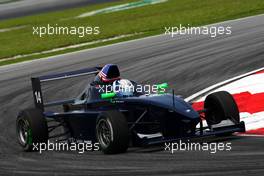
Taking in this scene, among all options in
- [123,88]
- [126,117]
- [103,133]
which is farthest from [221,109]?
[103,133]

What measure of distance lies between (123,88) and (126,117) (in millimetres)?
530

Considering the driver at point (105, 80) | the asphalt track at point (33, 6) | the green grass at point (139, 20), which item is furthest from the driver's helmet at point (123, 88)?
the asphalt track at point (33, 6)

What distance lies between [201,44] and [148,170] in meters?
11.7

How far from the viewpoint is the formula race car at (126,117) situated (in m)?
10.1

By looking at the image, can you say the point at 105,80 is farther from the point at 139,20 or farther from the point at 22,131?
the point at 139,20

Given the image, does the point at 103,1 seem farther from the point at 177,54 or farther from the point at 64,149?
the point at 64,149

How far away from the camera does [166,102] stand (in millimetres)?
10344

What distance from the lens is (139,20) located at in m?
26.1

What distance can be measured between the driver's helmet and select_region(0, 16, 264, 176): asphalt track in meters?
1.07


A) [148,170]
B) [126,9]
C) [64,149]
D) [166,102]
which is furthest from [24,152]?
[126,9]

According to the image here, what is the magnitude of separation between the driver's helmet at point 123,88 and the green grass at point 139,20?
1124cm

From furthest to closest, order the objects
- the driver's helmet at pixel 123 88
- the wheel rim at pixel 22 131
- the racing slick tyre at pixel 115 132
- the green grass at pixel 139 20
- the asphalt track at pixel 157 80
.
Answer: the green grass at pixel 139 20 < the wheel rim at pixel 22 131 < the driver's helmet at pixel 123 88 < the racing slick tyre at pixel 115 132 < the asphalt track at pixel 157 80

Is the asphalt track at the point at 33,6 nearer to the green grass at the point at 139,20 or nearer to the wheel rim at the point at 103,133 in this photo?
the green grass at the point at 139,20

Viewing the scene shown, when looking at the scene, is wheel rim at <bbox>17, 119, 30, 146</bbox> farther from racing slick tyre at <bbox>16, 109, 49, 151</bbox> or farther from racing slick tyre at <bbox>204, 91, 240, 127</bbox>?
racing slick tyre at <bbox>204, 91, 240, 127</bbox>
